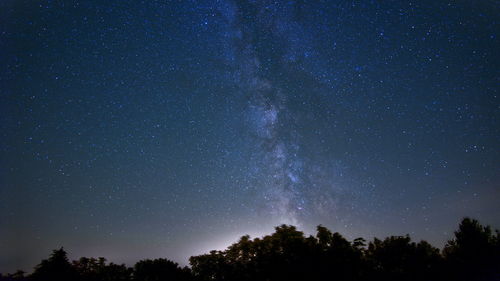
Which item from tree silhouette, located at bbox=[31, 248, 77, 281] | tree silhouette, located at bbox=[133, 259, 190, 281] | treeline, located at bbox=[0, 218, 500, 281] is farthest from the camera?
tree silhouette, located at bbox=[133, 259, 190, 281]

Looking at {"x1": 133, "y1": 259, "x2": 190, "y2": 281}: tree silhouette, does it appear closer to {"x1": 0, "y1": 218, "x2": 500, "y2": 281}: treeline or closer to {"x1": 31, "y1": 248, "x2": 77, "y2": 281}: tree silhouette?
{"x1": 0, "y1": 218, "x2": 500, "y2": 281}: treeline

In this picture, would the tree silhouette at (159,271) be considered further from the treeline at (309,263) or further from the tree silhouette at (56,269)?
the tree silhouette at (56,269)

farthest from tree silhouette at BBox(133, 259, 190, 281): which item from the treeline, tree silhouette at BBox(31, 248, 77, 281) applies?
tree silhouette at BBox(31, 248, 77, 281)

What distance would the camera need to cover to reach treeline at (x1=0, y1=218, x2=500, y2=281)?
871 inches

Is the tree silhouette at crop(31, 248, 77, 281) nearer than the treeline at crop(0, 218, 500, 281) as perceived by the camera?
No

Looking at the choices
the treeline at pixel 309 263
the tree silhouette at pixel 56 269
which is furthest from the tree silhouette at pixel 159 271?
the tree silhouette at pixel 56 269

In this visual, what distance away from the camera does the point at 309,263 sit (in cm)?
2189

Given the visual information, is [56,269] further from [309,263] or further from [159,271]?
[309,263]

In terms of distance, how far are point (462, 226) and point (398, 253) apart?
1732 centimetres

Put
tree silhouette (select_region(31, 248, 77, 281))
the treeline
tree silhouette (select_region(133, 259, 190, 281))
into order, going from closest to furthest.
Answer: the treeline < tree silhouette (select_region(31, 248, 77, 281)) < tree silhouette (select_region(133, 259, 190, 281))

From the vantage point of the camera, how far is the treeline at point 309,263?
2212 cm

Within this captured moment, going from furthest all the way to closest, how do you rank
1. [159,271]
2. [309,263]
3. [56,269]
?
[159,271] < [56,269] < [309,263]

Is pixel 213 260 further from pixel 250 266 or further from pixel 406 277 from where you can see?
pixel 406 277

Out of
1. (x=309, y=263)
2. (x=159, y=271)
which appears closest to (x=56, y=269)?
(x=159, y=271)
